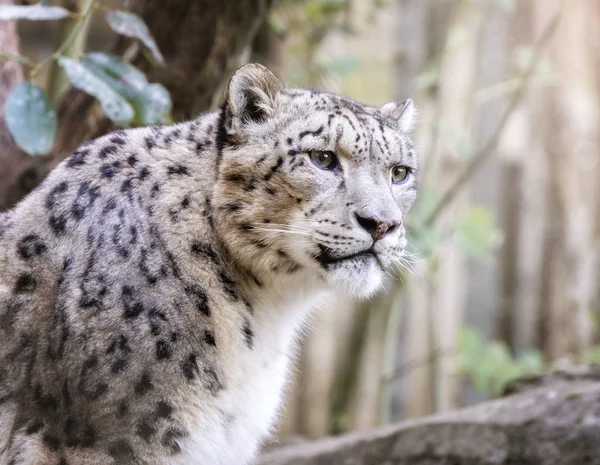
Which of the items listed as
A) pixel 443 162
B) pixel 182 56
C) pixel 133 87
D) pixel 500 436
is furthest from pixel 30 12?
pixel 443 162

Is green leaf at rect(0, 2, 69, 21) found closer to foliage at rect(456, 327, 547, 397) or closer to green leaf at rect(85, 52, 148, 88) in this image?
green leaf at rect(85, 52, 148, 88)

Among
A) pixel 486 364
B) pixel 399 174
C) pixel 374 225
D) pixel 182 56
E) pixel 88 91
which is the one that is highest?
pixel 182 56

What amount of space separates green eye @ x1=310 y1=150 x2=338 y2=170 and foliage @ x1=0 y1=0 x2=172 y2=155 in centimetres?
94

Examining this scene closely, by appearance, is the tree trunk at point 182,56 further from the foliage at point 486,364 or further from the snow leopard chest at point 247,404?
the foliage at point 486,364

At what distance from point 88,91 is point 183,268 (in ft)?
3.43

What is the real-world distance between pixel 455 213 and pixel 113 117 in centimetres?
486

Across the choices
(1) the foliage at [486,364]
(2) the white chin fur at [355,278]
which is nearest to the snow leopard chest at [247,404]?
(2) the white chin fur at [355,278]

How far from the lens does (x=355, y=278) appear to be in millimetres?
3539

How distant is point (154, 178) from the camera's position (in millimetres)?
3650

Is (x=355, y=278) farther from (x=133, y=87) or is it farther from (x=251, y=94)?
(x=133, y=87)

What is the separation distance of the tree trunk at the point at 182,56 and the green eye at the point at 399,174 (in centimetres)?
171

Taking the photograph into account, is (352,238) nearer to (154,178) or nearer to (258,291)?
(258,291)

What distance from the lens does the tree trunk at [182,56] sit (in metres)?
5.06

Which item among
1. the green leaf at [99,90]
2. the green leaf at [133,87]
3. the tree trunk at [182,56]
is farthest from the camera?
the tree trunk at [182,56]
